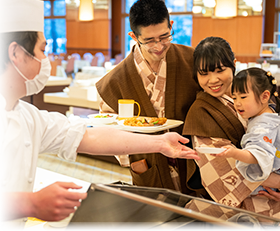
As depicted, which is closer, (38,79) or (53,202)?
(53,202)

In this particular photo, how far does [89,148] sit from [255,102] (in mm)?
825

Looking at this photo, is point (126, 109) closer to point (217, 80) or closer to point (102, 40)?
point (217, 80)

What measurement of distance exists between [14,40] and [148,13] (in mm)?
1039

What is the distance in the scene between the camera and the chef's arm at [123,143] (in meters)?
1.25

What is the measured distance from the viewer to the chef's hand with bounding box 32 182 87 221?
824 millimetres

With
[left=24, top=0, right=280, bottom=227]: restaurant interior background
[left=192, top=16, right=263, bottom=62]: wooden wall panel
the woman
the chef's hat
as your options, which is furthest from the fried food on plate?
[left=192, top=16, right=263, bottom=62]: wooden wall panel

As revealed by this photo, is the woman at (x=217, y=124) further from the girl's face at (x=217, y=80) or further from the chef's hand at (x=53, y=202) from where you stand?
the chef's hand at (x=53, y=202)

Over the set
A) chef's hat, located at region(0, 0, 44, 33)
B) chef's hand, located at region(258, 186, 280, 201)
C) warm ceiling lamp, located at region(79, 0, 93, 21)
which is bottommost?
chef's hand, located at region(258, 186, 280, 201)

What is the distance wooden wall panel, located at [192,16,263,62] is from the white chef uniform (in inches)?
440

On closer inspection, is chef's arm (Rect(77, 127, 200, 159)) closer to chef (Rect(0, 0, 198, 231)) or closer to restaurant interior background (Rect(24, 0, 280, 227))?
chef (Rect(0, 0, 198, 231))

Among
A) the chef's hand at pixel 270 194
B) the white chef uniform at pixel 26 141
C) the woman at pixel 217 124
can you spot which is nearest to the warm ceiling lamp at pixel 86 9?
the woman at pixel 217 124

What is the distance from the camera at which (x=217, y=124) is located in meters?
1.70

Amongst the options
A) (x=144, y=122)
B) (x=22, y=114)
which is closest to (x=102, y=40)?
(x=144, y=122)

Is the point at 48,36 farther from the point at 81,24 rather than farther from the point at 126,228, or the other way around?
the point at 126,228
